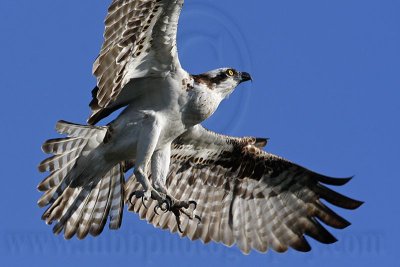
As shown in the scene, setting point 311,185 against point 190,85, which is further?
point 311,185

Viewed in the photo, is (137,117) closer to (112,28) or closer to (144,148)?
(144,148)

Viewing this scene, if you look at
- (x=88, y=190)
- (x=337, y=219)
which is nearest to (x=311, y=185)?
(x=337, y=219)

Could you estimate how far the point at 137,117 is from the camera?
1469cm

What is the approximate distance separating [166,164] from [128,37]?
85.5 inches

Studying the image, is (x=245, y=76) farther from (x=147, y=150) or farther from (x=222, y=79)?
(x=147, y=150)

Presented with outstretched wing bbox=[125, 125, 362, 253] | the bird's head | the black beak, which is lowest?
outstretched wing bbox=[125, 125, 362, 253]

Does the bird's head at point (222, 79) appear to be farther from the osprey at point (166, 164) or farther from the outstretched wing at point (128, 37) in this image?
the outstretched wing at point (128, 37)

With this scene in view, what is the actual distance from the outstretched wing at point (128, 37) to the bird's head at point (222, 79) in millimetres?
847

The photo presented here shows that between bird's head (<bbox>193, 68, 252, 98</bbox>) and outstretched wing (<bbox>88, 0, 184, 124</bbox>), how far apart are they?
2.78 feet

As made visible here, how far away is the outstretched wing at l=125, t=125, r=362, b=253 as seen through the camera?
16.2 meters

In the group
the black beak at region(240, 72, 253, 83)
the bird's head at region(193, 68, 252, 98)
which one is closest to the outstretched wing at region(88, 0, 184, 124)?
the bird's head at region(193, 68, 252, 98)

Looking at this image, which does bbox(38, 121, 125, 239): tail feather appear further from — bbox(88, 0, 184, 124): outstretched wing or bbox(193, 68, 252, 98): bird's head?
bbox(193, 68, 252, 98): bird's head

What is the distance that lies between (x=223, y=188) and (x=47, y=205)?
3041 mm

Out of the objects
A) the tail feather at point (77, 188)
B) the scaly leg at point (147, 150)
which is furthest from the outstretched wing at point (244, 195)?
the scaly leg at point (147, 150)
